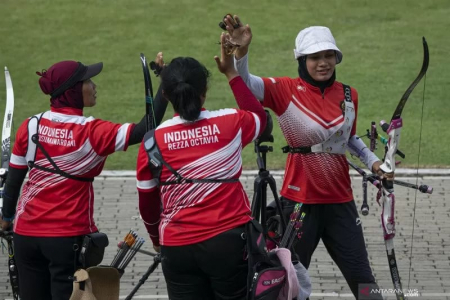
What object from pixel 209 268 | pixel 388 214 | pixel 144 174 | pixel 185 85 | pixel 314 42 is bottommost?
pixel 388 214

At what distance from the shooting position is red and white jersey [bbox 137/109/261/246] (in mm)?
5258

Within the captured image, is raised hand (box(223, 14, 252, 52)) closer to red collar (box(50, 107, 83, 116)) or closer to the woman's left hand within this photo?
red collar (box(50, 107, 83, 116))

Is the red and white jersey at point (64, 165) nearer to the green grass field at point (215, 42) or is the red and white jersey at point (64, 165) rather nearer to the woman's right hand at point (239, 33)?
the woman's right hand at point (239, 33)

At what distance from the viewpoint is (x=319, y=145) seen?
6477 millimetres

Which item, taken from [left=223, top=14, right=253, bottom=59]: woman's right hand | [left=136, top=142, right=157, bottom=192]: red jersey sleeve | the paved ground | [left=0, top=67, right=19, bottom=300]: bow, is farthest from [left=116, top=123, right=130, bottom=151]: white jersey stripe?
the paved ground

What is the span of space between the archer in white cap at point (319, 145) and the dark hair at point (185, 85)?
1052 millimetres

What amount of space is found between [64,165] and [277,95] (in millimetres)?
1441

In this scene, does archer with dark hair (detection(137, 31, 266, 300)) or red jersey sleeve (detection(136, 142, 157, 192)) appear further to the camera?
red jersey sleeve (detection(136, 142, 157, 192))

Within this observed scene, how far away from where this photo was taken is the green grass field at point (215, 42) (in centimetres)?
1462

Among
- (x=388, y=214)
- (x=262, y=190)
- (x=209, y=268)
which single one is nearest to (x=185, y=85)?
(x=209, y=268)

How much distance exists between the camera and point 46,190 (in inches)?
235

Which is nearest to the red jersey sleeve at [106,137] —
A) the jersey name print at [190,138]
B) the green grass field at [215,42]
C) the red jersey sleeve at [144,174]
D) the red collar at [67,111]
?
the red collar at [67,111]

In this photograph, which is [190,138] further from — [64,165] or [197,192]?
[64,165]

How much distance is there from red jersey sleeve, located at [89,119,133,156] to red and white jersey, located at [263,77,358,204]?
100 cm
